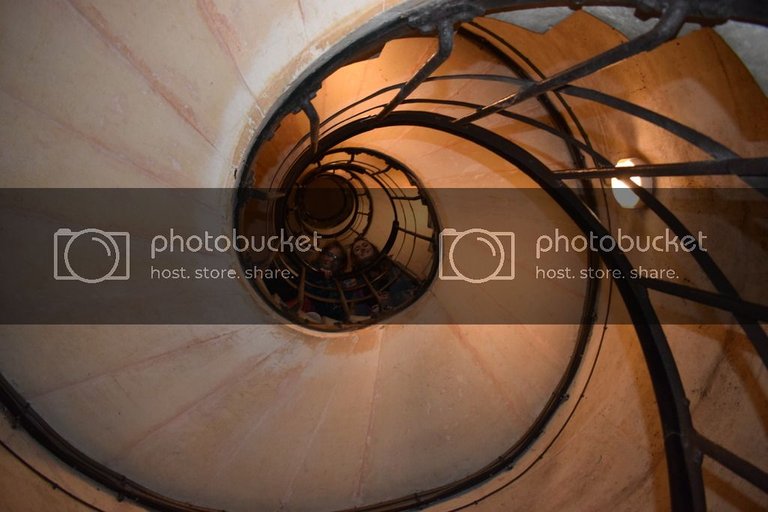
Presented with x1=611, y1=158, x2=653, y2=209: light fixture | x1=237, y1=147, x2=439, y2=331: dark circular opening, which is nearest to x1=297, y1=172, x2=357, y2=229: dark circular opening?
x1=237, y1=147, x2=439, y2=331: dark circular opening

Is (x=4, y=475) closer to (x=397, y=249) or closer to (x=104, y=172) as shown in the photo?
(x=104, y=172)

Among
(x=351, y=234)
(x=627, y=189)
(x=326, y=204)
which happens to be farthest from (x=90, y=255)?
(x=326, y=204)

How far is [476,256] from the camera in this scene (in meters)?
4.54

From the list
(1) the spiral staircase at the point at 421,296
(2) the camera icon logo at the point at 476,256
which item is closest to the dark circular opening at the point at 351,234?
(2) the camera icon logo at the point at 476,256

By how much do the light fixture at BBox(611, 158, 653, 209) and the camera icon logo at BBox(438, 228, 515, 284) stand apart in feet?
4.45

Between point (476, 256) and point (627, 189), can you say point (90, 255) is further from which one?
point (476, 256)

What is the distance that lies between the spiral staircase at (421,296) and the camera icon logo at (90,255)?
10.6 inches

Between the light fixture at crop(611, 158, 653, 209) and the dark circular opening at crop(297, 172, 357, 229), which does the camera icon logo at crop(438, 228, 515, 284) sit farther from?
the dark circular opening at crop(297, 172, 357, 229)

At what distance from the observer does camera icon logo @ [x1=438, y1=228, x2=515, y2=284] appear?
4270 millimetres

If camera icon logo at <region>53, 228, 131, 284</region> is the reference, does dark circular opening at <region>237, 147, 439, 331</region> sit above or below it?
above

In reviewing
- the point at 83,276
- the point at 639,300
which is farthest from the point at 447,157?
the point at 83,276

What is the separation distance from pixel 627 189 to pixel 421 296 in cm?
213

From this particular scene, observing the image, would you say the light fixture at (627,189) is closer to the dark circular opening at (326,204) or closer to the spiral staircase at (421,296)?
the spiral staircase at (421,296)

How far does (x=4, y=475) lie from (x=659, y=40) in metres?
3.48
